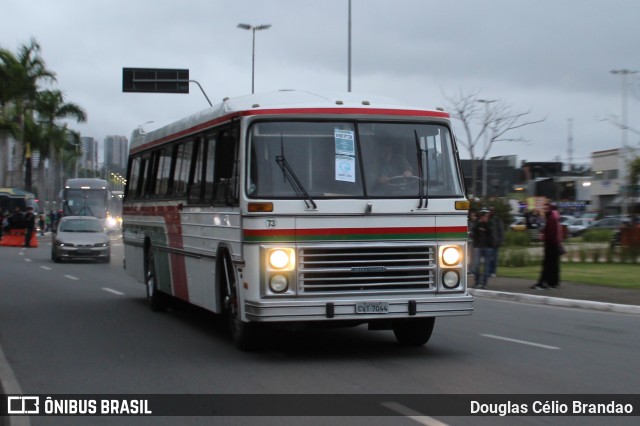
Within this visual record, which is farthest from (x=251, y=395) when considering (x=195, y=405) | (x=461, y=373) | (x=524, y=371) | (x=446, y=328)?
(x=446, y=328)

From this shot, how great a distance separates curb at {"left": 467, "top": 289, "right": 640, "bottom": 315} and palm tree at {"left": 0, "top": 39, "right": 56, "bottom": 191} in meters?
47.6

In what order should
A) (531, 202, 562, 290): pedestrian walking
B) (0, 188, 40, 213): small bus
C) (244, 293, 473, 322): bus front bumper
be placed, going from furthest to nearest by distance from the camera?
(0, 188, 40, 213): small bus → (531, 202, 562, 290): pedestrian walking → (244, 293, 473, 322): bus front bumper

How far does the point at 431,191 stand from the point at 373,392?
299 cm

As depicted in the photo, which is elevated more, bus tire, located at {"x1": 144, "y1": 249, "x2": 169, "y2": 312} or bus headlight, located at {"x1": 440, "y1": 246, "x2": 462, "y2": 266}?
bus headlight, located at {"x1": 440, "y1": 246, "x2": 462, "y2": 266}

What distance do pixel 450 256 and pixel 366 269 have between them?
3.33 ft

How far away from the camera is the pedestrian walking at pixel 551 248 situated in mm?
20828

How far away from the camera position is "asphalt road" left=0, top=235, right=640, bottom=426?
360 inches

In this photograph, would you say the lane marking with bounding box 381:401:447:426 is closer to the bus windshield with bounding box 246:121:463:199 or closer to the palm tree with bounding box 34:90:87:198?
the bus windshield with bounding box 246:121:463:199

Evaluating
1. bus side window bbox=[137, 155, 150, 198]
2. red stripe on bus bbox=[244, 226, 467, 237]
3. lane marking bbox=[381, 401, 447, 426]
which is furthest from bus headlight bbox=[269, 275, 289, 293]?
bus side window bbox=[137, 155, 150, 198]

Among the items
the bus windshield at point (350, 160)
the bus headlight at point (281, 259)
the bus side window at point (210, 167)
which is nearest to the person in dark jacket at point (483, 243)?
the bus side window at point (210, 167)

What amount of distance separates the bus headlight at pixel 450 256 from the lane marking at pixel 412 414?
284cm

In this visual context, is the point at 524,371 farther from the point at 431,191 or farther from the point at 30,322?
the point at 30,322

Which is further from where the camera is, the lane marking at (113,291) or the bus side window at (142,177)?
the lane marking at (113,291)

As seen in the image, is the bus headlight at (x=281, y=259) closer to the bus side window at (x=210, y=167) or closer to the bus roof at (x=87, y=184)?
the bus side window at (x=210, y=167)
